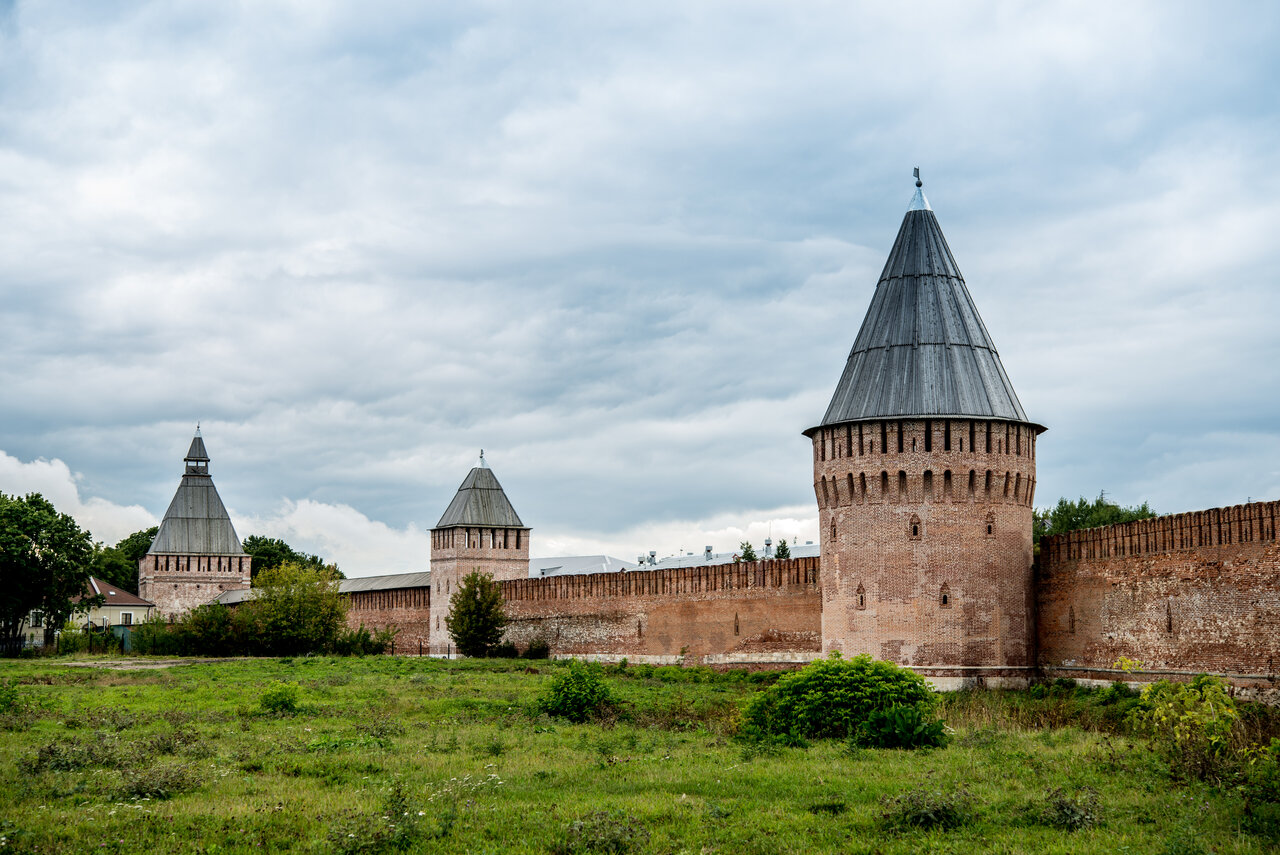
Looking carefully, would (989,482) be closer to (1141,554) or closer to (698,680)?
(1141,554)

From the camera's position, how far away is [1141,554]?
72.1 feet

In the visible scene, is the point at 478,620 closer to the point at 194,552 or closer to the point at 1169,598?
the point at 1169,598

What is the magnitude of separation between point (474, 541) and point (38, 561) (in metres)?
15.3

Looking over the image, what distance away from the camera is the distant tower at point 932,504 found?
2395 cm

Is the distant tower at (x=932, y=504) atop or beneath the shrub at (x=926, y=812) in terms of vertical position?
atop

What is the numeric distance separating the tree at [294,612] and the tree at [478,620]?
5.61m

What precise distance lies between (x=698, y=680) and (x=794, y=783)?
57.9ft

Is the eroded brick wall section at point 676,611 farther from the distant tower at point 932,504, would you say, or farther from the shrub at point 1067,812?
the shrub at point 1067,812

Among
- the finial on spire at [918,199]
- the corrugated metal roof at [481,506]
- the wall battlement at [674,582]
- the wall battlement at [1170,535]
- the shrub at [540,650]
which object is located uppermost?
the finial on spire at [918,199]

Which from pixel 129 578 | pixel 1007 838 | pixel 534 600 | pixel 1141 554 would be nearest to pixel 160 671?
pixel 534 600

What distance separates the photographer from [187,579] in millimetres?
63844

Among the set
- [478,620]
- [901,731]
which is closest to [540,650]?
[478,620]

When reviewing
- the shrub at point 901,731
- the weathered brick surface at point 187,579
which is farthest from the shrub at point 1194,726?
the weathered brick surface at point 187,579

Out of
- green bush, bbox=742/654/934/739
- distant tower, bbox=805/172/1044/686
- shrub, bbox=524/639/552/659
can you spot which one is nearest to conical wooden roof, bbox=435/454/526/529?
shrub, bbox=524/639/552/659
